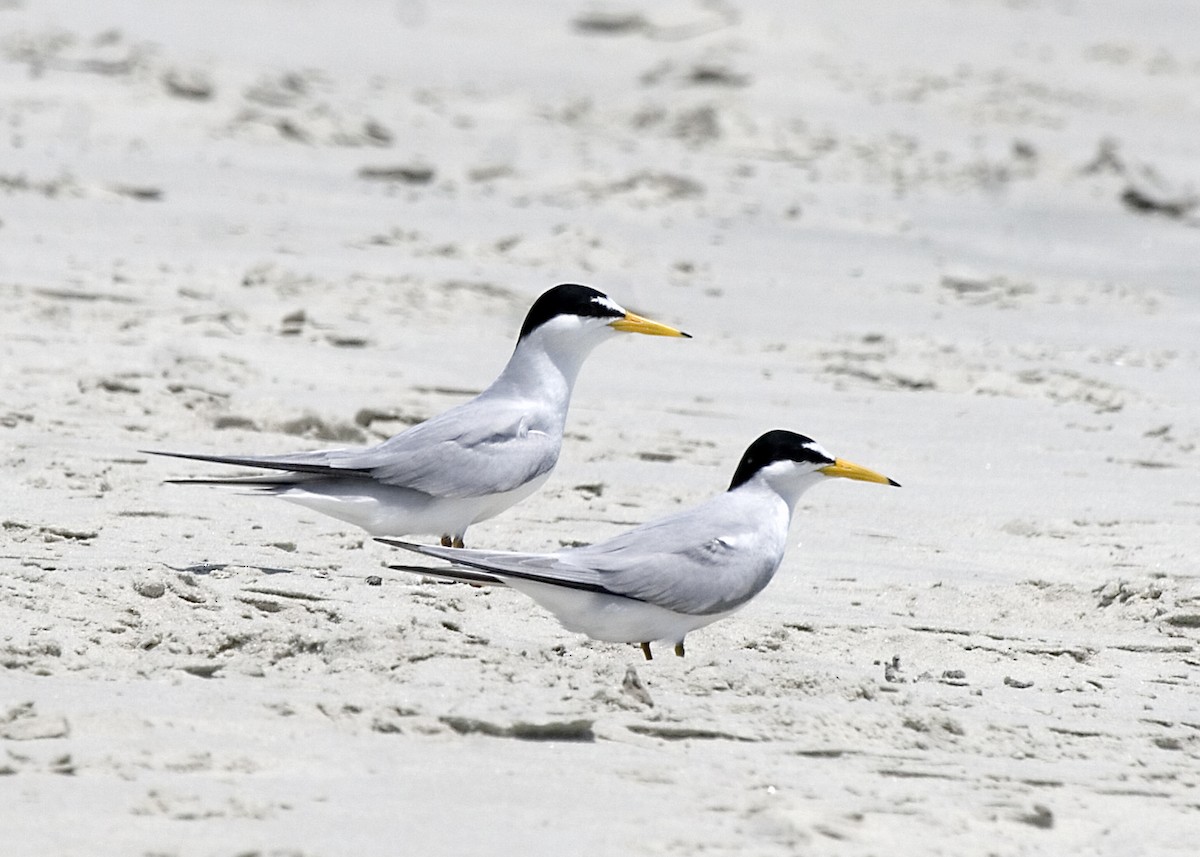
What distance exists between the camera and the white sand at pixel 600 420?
335cm

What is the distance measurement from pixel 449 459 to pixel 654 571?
851mm

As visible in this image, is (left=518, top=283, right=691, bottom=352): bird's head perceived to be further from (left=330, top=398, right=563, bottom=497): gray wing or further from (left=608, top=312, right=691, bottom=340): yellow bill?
(left=330, top=398, right=563, bottom=497): gray wing

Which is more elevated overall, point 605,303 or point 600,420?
point 605,303

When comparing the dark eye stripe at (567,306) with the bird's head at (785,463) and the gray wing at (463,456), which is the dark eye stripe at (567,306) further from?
the bird's head at (785,463)

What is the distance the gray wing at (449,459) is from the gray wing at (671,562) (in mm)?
577

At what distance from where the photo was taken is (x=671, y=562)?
4.21m

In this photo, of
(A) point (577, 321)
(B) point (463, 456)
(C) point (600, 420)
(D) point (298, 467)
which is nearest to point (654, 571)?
(B) point (463, 456)

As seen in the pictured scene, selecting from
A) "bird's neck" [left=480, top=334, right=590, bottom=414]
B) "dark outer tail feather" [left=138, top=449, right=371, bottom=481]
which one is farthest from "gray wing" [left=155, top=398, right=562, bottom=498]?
"bird's neck" [left=480, top=334, right=590, bottom=414]

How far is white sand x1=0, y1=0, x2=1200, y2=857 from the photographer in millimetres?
3352

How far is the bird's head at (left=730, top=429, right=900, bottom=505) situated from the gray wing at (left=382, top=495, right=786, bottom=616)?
183mm

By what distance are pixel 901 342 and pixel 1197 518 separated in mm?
2168

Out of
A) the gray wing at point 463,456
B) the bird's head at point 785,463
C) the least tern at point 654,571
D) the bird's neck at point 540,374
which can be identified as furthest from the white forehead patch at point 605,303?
the least tern at point 654,571

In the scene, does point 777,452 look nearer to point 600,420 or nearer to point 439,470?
point 439,470

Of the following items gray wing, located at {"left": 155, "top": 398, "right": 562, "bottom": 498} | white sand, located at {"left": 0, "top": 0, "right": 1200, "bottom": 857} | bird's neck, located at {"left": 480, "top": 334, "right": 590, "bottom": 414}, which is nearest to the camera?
white sand, located at {"left": 0, "top": 0, "right": 1200, "bottom": 857}
